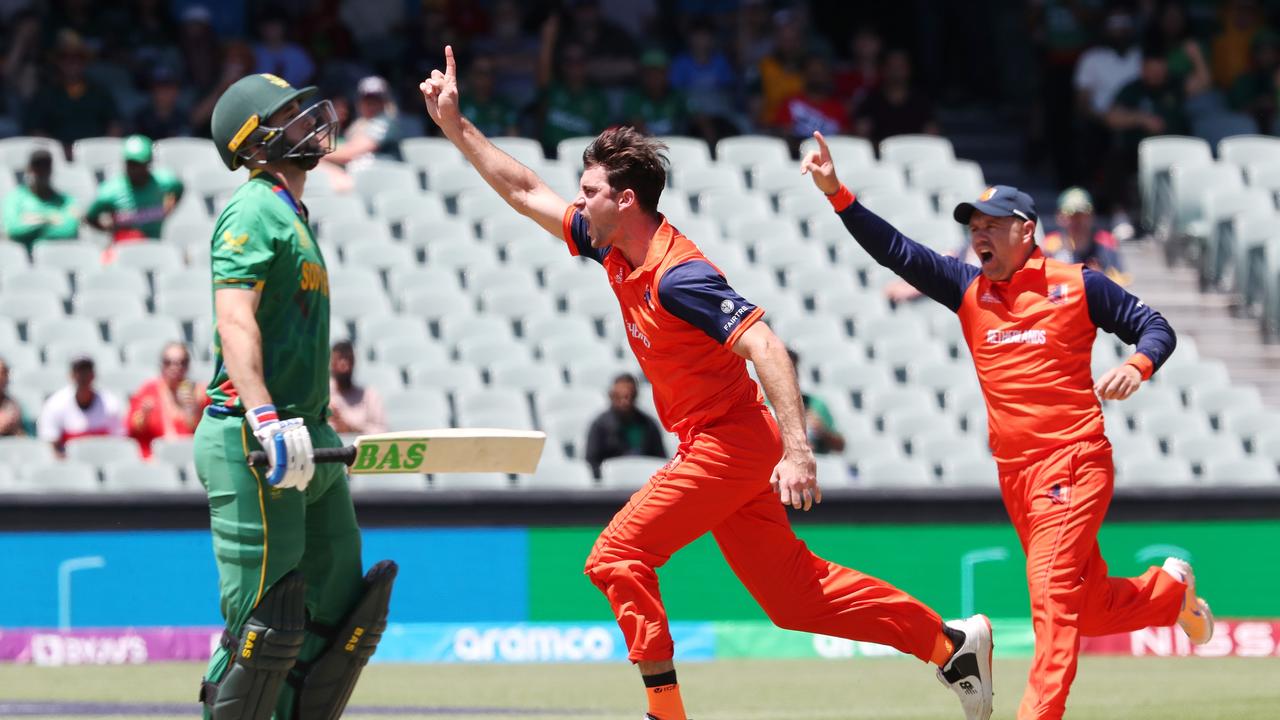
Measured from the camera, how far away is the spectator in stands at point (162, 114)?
15891mm

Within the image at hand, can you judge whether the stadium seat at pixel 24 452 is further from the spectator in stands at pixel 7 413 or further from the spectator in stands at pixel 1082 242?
the spectator in stands at pixel 1082 242

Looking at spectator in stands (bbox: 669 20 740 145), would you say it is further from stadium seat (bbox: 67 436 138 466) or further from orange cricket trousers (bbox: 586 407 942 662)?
orange cricket trousers (bbox: 586 407 942 662)

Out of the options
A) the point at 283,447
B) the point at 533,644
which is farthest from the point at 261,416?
the point at 533,644

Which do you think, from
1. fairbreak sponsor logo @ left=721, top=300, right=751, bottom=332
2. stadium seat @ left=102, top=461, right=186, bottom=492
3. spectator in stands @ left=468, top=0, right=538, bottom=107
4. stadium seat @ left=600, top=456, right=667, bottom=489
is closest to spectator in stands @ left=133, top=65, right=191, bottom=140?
spectator in stands @ left=468, top=0, right=538, bottom=107

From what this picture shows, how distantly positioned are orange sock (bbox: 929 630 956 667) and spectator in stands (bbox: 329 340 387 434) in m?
6.04

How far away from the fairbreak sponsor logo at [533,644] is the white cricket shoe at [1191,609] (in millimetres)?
4052

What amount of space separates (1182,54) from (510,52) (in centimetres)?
629

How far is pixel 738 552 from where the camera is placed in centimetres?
647

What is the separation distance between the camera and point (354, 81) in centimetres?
1745

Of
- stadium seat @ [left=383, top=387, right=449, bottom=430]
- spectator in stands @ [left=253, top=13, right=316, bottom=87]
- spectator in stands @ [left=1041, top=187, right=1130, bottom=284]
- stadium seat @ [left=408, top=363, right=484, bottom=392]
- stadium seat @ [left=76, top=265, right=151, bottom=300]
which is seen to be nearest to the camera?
stadium seat @ [left=383, top=387, right=449, bottom=430]

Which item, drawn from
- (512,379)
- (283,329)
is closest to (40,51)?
(512,379)

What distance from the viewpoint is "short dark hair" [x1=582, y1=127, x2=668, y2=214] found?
629cm

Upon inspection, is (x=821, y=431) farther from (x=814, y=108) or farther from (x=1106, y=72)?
(x=1106, y=72)

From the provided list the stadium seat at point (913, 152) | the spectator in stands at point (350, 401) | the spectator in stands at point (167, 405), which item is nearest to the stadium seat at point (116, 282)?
the spectator in stands at point (167, 405)
